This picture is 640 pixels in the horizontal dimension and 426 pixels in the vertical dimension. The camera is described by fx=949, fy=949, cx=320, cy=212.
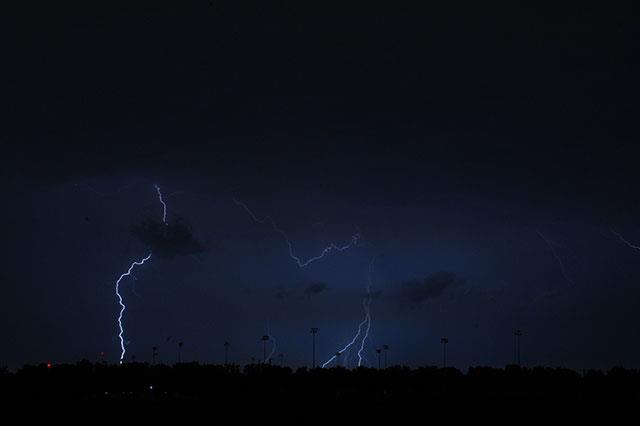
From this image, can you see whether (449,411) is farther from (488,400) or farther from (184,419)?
(184,419)

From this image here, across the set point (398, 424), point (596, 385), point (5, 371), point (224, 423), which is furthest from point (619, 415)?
point (5, 371)

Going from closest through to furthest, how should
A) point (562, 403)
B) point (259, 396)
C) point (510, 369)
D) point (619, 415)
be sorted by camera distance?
1. point (619, 415)
2. point (562, 403)
3. point (259, 396)
4. point (510, 369)

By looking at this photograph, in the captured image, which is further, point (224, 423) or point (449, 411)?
point (449, 411)

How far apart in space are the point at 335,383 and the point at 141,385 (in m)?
19.4

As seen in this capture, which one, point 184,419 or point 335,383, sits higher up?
point 335,383

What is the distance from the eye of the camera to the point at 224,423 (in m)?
47.9

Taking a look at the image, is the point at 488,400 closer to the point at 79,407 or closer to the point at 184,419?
the point at 184,419

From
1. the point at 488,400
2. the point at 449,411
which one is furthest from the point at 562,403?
the point at 449,411

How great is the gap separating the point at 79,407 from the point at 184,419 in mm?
8716

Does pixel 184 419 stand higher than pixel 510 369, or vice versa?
pixel 510 369

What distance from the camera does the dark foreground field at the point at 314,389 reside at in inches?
2271

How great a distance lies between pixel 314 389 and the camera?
281ft

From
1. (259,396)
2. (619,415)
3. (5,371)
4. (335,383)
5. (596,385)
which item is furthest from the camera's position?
(5,371)

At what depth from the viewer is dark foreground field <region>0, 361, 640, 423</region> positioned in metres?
57.7
